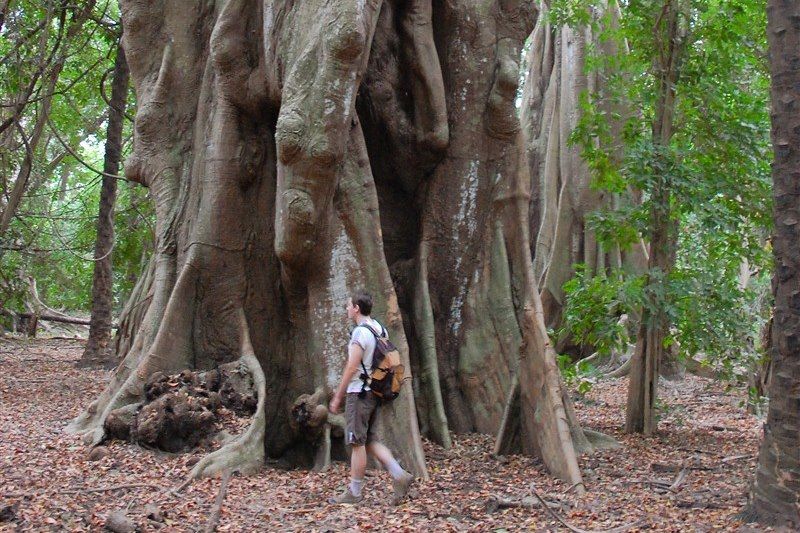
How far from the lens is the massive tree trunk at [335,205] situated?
716 centimetres

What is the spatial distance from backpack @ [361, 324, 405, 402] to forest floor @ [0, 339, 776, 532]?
0.75 metres

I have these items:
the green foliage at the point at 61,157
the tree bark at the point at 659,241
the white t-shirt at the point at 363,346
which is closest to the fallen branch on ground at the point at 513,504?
the white t-shirt at the point at 363,346

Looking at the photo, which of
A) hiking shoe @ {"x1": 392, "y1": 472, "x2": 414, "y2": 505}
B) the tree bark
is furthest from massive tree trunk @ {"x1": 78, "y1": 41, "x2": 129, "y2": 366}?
hiking shoe @ {"x1": 392, "y1": 472, "x2": 414, "y2": 505}

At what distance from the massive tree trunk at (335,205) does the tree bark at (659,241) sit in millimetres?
1065

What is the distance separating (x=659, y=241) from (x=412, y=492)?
351 cm

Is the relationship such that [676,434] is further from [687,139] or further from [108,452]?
[108,452]

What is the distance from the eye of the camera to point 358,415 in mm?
6176

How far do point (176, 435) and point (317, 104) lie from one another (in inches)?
108

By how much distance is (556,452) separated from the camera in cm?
707

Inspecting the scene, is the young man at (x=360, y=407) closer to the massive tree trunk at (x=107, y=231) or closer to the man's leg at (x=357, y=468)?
the man's leg at (x=357, y=468)

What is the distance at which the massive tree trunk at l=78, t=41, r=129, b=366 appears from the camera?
14.5m

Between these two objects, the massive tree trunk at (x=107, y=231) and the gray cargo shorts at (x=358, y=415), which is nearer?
the gray cargo shorts at (x=358, y=415)

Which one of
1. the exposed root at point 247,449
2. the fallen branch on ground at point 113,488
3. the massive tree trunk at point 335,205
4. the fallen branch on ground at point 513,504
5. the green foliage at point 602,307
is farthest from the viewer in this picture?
the green foliage at point 602,307

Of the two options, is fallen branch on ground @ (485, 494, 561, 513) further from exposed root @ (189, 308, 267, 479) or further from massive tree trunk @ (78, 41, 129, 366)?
massive tree trunk @ (78, 41, 129, 366)
